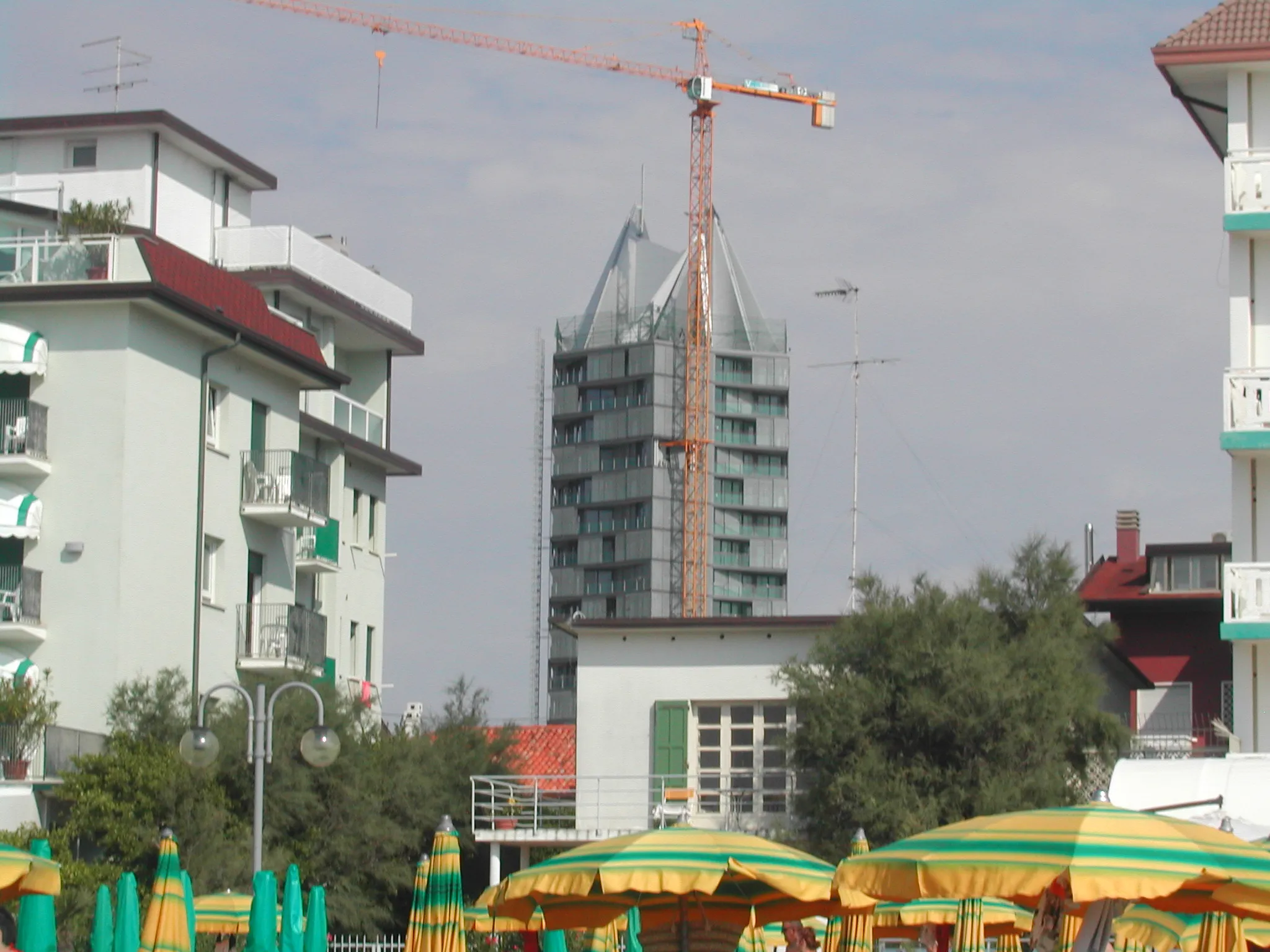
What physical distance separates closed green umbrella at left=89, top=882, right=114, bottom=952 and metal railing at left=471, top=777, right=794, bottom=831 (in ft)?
44.4

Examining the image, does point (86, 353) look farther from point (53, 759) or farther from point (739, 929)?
point (739, 929)

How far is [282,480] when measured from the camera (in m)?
46.5

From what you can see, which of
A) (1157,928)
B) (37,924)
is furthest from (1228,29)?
(37,924)

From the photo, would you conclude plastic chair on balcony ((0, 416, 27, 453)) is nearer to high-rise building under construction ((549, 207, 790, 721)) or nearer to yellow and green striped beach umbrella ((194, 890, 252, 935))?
yellow and green striped beach umbrella ((194, 890, 252, 935))

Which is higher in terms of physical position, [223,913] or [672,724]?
[672,724]

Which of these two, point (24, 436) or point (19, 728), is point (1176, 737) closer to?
point (19, 728)

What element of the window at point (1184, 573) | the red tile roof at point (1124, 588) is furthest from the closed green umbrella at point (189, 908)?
the window at point (1184, 573)

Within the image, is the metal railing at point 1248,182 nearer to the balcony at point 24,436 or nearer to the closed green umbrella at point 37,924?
the closed green umbrella at point 37,924

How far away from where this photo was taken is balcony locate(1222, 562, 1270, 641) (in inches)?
1313

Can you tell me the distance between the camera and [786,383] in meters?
135

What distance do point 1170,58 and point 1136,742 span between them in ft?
38.3

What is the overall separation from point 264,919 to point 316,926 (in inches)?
23.0

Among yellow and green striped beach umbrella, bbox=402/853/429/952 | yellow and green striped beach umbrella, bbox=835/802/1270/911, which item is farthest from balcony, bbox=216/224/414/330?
yellow and green striped beach umbrella, bbox=835/802/1270/911

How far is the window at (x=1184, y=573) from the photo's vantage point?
5481cm
